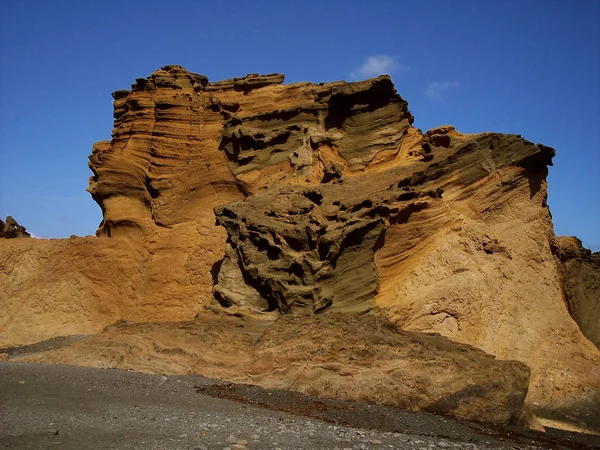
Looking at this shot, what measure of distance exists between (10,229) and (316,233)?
1589 cm

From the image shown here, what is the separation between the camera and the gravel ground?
28.1 feet

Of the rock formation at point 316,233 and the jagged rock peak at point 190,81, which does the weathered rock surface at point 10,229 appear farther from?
the jagged rock peak at point 190,81

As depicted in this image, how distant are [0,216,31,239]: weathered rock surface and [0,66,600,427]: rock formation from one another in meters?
3.38

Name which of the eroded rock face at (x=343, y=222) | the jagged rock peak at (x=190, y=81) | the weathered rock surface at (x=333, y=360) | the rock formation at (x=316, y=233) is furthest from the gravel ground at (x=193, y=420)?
the jagged rock peak at (x=190, y=81)

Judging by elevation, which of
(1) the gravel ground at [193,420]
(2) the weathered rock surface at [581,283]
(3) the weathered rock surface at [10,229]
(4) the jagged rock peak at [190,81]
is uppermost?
(4) the jagged rock peak at [190,81]

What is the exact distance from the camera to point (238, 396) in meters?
→ 12.3

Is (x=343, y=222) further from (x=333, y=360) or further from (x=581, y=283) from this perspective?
(x=581, y=283)

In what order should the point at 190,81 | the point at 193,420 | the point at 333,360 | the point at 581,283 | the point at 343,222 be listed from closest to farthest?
1. the point at 193,420
2. the point at 333,360
3. the point at 343,222
4. the point at 581,283
5. the point at 190,81

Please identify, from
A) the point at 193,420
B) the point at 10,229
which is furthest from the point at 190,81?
the point at 193,420

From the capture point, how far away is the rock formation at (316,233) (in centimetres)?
1630

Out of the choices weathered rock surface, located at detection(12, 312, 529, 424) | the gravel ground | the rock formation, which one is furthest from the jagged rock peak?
the gravel ground

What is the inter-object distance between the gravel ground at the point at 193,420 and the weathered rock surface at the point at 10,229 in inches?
560

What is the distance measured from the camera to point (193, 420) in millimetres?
9859

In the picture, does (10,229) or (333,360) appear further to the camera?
(10,229)
